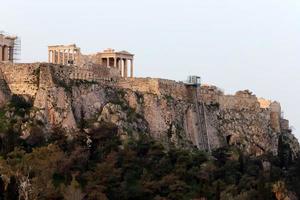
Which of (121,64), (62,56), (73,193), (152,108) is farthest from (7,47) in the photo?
(73,193)

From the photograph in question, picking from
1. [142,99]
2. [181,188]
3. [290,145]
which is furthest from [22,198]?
[290,145]

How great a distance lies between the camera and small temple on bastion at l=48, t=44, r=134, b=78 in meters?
95.4

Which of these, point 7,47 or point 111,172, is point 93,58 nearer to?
point 7,47

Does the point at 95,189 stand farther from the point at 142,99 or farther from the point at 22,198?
the point at 142,99

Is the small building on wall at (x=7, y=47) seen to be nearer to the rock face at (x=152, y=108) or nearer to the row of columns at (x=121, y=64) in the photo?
the rock face at (x=152, y=108)

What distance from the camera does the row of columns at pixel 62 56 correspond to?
95.9m

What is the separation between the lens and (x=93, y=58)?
97.4 meters

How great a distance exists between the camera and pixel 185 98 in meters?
101

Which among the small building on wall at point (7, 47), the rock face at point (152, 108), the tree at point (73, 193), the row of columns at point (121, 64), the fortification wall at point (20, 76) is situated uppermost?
the small building on wall at point (7, 47)

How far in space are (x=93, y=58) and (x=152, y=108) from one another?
22.6 feet

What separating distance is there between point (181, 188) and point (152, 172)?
3978 millimetres

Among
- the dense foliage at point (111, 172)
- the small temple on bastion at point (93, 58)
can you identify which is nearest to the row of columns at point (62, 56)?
the small temple on bastion at point (93, 58)

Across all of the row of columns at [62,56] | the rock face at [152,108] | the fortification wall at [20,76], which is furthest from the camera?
the row of columns at [62,56]

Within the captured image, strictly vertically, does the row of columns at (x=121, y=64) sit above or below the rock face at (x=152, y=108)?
above
